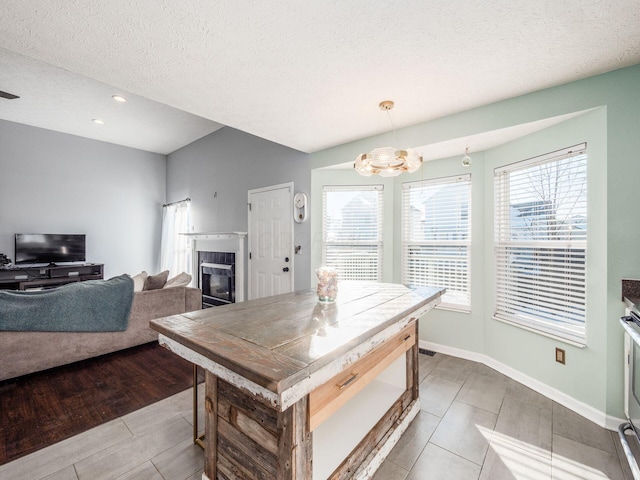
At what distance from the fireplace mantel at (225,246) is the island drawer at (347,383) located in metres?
3.28

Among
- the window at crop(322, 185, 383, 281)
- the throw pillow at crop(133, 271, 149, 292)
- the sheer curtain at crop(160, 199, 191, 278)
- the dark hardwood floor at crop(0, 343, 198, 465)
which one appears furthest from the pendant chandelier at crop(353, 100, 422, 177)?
the sheer curtain at crop(160, 199, 191, 278)

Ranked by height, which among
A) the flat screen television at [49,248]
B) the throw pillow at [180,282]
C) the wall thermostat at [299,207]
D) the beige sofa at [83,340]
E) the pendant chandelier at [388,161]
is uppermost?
the pendant chandelier at [388,161]

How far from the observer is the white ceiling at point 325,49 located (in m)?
1.50

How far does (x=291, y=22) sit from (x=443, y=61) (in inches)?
40.4

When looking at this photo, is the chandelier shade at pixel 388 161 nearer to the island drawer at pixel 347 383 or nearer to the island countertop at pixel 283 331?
the island countertop at pixel 283 331

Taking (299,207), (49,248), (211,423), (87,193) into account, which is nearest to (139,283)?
(299,207)

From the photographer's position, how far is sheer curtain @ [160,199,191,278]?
19.2ft

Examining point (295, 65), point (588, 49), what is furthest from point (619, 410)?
point (295, 65)

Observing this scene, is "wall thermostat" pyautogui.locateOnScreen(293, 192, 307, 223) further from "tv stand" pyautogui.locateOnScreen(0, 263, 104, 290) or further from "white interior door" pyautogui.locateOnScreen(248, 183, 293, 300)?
"tv stand" pyautogui.locateOnScreen(0, 263, 104, 290)

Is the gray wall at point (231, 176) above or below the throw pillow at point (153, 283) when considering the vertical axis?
above

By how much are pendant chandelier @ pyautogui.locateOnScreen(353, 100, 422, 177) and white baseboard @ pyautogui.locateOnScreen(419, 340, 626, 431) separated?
2148 mm

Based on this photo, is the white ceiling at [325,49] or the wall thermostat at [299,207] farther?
the wall thermostat at [299,207]

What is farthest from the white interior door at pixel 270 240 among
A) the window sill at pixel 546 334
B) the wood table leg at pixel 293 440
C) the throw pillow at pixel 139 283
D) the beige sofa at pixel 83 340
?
the wood table leg at pixel 293 440

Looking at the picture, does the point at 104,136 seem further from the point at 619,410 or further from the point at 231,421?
the point at 619,410
